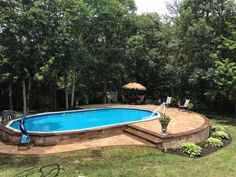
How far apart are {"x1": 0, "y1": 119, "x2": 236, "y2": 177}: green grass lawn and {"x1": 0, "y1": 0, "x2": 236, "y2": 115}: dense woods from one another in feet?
28.8

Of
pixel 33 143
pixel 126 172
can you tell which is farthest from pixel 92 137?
pixel 126 172

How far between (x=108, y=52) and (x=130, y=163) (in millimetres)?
16002

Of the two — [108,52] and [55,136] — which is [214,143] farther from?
[108,52]

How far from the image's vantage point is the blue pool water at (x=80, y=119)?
15.4m

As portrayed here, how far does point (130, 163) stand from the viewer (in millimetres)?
9422

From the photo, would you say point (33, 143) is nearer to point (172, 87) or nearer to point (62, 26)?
point (62, 26)

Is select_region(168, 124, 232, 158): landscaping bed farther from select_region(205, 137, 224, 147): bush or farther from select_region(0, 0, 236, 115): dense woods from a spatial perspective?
select_region(0, 0, 236, 115): dense woods

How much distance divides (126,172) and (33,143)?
15.3 ft

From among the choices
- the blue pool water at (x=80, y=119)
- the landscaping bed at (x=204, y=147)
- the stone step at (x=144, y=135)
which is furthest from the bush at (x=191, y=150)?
the blue pool water at (x=80, y=119)

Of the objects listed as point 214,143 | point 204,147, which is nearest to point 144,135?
point 204,147

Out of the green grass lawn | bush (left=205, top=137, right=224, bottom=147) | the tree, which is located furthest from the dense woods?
the green grass lawn

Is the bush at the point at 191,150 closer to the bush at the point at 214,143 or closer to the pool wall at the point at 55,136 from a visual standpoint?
the bush at the point at 214,143

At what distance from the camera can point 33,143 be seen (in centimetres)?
1144

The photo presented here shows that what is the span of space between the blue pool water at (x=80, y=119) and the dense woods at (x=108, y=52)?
9.22ft
